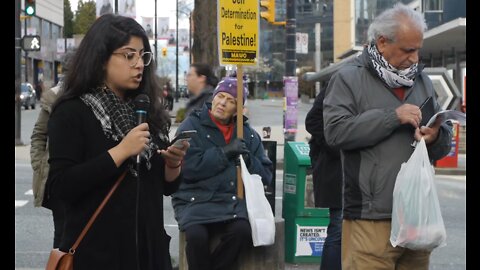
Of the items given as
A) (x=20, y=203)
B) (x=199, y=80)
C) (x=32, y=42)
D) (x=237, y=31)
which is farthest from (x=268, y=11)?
(x=237, y=31)

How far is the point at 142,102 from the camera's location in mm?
3062

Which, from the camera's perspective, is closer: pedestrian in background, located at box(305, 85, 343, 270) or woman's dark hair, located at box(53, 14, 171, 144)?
woman's dark hair, located at box(53, 14, 171, 144)

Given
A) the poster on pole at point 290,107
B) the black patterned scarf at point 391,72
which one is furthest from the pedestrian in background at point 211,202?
the poster on pole at point 290,107

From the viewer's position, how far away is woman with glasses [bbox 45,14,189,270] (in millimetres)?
2945

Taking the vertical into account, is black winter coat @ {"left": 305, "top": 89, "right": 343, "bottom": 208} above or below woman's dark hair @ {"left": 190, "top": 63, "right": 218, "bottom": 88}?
below

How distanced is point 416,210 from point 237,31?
292cm

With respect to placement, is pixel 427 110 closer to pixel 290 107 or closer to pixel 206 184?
pixel 206 184

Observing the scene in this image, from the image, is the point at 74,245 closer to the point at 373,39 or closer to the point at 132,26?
the point at 132,26

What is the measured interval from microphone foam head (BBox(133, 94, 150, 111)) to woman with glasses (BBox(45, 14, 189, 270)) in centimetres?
3

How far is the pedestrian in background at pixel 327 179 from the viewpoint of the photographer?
219 inches

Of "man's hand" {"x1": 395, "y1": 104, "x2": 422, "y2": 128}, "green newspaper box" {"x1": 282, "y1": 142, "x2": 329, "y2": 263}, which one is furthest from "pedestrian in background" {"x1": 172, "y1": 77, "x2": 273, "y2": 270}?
"man's hand" {"x1": 395, "y1": 104, "x2": 422, "y2": 128}

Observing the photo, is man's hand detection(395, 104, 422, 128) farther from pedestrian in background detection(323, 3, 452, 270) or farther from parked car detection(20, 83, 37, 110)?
parked car detection(20, 83, 37, 110)

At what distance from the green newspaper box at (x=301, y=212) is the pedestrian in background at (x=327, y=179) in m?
1.23

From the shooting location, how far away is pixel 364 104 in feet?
12.7
